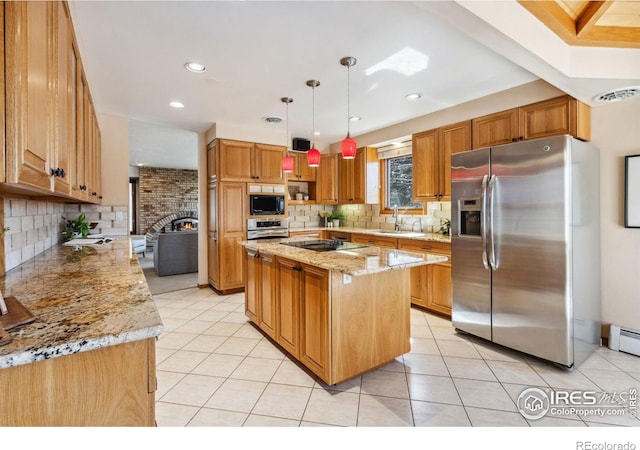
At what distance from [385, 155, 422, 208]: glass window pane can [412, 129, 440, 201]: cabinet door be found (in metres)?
0.58

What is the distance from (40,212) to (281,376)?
91.7 inches

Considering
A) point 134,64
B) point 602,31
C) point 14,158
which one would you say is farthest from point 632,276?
point 134,64

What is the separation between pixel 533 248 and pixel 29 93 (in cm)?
304

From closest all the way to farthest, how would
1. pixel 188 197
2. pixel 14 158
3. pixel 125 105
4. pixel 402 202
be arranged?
pixel 14 158
pixel 125 105
pixel 402 202
pixel 188 197

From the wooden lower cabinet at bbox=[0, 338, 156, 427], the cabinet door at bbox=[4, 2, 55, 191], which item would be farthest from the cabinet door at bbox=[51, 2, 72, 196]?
the wooden lower cabinet at bbox=[0, 338, 156, 427]

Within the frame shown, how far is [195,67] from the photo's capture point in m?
2.62

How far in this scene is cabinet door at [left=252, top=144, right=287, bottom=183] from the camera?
4.60 m

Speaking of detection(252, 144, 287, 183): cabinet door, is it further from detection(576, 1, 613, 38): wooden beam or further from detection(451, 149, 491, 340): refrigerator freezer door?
detection(576, 1, 613, 38): wooden beam

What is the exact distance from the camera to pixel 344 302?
2064 mm

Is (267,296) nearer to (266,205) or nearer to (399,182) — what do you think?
(266,205)

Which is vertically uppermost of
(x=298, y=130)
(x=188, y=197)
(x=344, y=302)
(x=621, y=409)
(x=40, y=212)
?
(x=298, y=130)

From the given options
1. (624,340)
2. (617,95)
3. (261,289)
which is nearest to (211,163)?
(261,289)

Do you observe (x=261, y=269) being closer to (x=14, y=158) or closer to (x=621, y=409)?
(x=14, y=158)

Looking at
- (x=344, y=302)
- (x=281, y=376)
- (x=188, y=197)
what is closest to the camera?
(x=344, y=302)
